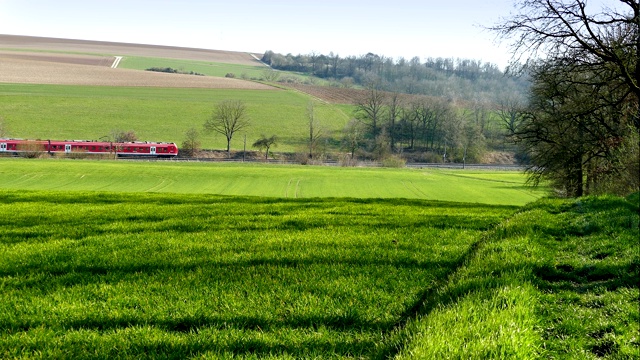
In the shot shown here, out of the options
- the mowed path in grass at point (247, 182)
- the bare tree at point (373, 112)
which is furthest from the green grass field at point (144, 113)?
the mowed path in grass at point (247, 182)

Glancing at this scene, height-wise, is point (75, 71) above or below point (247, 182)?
above

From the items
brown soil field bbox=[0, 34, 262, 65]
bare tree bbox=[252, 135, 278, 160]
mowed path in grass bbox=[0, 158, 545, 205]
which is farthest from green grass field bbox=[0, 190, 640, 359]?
brown soil field bbox=[0, 34, 262, 65]

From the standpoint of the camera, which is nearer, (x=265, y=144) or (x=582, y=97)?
(x=582, y=97)

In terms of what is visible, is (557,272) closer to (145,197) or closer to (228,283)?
(228,283)

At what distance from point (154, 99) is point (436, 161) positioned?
213 ft

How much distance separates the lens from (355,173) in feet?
186

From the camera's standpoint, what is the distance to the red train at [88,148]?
202 ft

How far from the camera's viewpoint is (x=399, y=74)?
588 feet

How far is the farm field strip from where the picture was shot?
3.84 metres

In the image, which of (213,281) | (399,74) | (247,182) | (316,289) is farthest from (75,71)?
(316,289)

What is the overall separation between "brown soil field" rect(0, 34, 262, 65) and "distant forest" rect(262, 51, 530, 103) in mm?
18947

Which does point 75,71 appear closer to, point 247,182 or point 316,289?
point 247,182

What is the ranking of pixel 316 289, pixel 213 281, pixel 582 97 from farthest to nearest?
pixel 582 97 < pixel 213 281 < pixel 316 289

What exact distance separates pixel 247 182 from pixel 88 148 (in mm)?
32617
